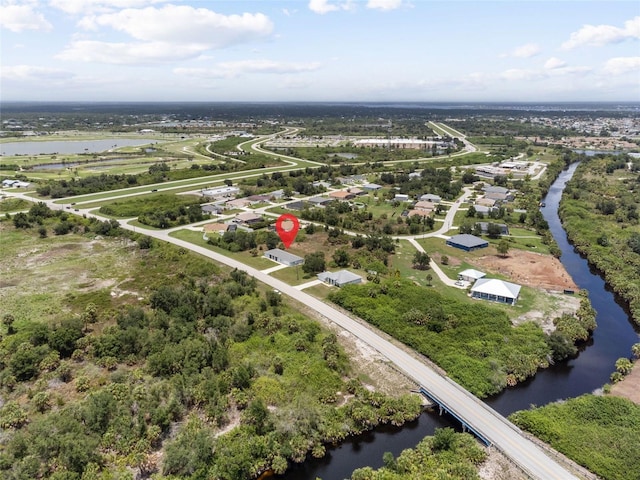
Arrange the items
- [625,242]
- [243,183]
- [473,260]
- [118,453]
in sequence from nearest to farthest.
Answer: [118,453] → [473,260] → [625,242] → [243,183]

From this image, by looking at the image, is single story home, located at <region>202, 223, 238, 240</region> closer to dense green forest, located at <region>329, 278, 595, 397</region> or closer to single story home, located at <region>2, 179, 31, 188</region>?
dense green forest, located at <region>329, 278, 595, 397</region>

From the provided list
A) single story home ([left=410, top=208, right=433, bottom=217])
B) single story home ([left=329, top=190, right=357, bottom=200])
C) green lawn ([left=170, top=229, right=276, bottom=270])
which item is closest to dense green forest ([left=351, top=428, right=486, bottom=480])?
green lawn ([left=170, top=229, right=276, bottom=270])

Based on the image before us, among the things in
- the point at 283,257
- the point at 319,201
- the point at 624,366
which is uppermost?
the point at 319,201

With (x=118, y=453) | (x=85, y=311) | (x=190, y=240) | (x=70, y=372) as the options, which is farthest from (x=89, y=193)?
(x=118, y=453)

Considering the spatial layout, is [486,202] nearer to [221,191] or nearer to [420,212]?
[420,212]

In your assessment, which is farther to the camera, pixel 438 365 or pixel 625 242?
pixel 625 242

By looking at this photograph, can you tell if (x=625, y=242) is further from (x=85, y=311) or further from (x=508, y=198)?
(x=85, y=311)

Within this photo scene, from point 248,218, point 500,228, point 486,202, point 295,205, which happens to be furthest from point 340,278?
point 486,202
